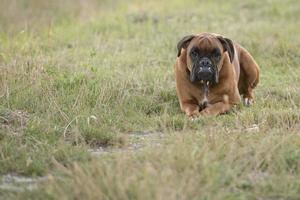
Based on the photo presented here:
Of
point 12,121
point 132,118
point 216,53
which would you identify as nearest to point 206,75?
point 216,53

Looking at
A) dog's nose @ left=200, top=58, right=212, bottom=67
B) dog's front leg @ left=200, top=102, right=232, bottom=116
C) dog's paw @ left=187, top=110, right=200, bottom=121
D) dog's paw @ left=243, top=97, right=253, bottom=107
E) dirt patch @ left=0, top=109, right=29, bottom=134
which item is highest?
dog's nose @ left=200, top=58, right=212, bottom=67

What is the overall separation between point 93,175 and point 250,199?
3.75 feet

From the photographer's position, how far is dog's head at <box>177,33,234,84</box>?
7.86 meters

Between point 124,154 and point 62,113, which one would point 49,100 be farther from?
point 124,154

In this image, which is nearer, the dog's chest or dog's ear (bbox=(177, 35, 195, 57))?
dog's ear (bbox=(177, 35, 195, 57))

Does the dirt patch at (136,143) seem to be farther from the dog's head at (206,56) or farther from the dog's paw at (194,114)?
the dog's head at (206,56)

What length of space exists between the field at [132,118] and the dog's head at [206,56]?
1.52 ft

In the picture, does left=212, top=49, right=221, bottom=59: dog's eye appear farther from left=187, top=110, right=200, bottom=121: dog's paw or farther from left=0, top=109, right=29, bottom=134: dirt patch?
left=0, top=109, right=29, bottom=134: dirt patch

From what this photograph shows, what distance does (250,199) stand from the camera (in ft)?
17.7

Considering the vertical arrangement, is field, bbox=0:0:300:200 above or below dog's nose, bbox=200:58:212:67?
below

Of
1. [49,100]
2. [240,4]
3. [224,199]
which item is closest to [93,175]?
[224,199]

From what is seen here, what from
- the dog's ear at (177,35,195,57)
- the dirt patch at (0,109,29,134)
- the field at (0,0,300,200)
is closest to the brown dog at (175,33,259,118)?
the dog's ear at (177,35,195,57)

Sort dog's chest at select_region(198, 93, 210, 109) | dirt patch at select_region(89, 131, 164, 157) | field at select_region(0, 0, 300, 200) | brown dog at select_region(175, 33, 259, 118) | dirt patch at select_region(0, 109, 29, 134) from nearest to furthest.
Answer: field at select_region(0, 0, 300, 200) < dirt patch at select_region(89, 131, 164, 157) < dirt patch at select_region(0, 109, 29, 134) < brown dog at select_region(175, 33, 259, 118) < dog's chest at select_region(198, 93, 210, 109)

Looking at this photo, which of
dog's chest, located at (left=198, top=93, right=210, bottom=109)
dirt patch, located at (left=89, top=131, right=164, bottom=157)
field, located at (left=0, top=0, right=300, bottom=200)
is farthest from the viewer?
dog's chest, located at (left=198, top=93, right=210, bottom=109)
